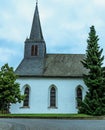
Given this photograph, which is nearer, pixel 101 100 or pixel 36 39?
pixel 101 100

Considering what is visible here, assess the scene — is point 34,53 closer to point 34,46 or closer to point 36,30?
point 34,46

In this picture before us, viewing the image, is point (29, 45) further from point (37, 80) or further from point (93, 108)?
point (93, 108)

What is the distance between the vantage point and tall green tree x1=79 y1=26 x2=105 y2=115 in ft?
111

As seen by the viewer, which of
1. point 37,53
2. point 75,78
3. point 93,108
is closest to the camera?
point 93,108

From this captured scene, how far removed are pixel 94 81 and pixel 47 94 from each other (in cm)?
848

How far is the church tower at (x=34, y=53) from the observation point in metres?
40.7

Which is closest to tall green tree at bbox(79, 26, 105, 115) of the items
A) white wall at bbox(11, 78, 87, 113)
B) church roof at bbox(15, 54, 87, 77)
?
white wall at bbox(11, 78, 87, 113)

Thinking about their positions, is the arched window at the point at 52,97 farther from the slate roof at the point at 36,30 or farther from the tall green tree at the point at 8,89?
the slate roof at the point at 36,30

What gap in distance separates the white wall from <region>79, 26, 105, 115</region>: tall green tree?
14.0 ft

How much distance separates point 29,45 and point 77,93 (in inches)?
436

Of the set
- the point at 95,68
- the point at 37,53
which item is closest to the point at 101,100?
the point at 95,68

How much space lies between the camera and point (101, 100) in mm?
34156

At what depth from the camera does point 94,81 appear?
34375 mm

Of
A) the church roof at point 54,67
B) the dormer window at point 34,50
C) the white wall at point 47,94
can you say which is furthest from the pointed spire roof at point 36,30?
the white wall at point 47,94
